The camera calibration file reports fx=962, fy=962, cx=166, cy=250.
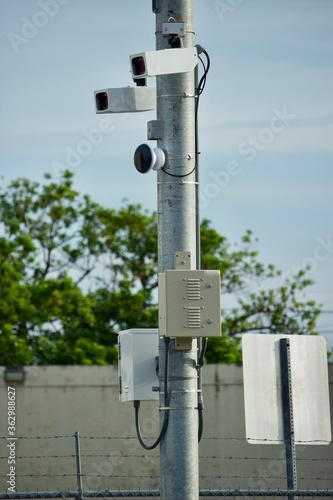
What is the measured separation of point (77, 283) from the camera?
27.5 meters

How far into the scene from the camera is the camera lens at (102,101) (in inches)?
225

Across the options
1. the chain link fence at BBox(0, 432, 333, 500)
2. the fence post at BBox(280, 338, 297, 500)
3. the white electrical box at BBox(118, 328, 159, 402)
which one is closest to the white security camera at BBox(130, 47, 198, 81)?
the white electrical box at BBox(118, 328, 159, 402)

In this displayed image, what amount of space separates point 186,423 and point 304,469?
1596cm

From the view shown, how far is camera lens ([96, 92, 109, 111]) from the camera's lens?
18.7 ft

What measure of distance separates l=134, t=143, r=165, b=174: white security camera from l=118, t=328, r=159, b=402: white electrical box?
1020 mm

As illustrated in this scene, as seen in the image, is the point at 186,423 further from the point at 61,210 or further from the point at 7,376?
the point at 61,210

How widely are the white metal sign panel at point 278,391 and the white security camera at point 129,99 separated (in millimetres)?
1595

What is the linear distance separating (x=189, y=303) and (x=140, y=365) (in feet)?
2.00

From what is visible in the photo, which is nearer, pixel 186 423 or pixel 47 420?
pixel 186 423

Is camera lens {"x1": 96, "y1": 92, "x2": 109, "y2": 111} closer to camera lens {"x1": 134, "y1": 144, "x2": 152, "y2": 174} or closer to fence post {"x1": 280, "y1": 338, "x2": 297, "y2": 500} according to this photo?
camera lens {"x1": 134, "y1": 144, "x2": 152, "y2": 174}

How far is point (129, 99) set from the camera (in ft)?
18.6

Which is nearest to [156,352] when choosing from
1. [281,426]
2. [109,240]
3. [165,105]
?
[281,426]

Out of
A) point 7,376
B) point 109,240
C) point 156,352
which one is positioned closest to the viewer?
point 156,352

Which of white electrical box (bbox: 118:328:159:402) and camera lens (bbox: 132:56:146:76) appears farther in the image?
white electrical box (bbox: 118:328:159:402)
